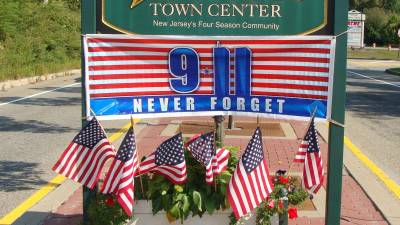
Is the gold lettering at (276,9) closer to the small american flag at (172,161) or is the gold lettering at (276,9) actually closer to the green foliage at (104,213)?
the small american flag at (172,161)

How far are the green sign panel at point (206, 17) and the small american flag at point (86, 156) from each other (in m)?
0.88

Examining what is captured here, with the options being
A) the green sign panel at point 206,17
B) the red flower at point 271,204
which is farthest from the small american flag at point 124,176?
the red flower at point 271,204

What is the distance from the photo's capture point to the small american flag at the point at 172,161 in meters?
4.50

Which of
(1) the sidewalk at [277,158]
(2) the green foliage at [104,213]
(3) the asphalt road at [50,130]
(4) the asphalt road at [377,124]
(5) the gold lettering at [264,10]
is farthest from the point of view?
(4) the asphalt road at [377,124]

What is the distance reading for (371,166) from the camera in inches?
340

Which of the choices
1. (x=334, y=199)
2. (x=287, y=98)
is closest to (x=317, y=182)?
(x=334, y=199)

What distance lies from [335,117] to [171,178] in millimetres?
1385

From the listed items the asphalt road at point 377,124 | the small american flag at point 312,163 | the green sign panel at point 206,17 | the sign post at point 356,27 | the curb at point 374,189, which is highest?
the sign post at point 356,27

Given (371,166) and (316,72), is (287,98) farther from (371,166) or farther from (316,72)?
(371,166)

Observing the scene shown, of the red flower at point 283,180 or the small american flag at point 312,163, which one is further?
the red flower at point 283,180

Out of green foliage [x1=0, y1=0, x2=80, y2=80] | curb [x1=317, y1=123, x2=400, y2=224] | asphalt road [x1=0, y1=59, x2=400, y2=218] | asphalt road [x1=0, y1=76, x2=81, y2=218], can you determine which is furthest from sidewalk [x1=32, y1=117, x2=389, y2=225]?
green foliage [x1=0, y1=0, x2=80, y2=80]

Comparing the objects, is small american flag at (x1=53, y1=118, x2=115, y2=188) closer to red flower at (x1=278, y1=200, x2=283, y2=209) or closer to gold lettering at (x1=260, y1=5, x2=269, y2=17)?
red flower at (x1=278, y1=200, x2=283, y2=209)

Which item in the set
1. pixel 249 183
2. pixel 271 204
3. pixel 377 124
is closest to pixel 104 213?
pixel 249 183

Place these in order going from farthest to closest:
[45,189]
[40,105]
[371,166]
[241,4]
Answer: [40,105] < [371,166] < [45,189] < [241,4]
